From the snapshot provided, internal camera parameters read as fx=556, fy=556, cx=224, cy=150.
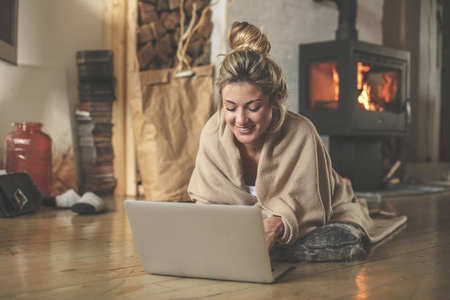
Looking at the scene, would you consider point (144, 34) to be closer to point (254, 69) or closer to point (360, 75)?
point (360, 75)

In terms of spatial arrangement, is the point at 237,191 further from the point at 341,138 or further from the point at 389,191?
the point at 389,191

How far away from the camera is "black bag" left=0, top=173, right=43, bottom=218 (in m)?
2.38

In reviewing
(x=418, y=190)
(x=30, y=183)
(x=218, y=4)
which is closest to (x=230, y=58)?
(x=30, y=183)

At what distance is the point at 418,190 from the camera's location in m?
3.77

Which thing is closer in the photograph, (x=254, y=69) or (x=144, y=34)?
(x=254, y=69)

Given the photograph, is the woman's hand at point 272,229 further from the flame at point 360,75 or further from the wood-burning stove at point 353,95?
the flame at point 360,75

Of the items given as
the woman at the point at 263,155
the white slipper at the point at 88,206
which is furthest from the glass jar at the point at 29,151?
the woman at the point at 263,155

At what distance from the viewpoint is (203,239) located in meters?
1.30

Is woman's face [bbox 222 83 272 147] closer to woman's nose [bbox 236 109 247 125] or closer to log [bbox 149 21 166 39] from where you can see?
woman's nose [bbox 236 109 247 125]

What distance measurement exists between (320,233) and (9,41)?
1.82 m

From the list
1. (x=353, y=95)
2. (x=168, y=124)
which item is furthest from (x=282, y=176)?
(x=353, y=95)

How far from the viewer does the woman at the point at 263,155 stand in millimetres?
1496

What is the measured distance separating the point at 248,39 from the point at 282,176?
0.41 m

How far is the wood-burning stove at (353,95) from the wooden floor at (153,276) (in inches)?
48.9
